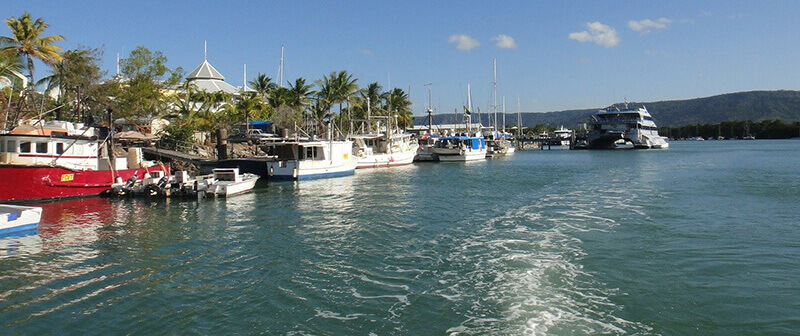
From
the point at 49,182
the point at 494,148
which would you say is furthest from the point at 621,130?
the point at 49,182

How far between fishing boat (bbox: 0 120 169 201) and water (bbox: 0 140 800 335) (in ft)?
12.4

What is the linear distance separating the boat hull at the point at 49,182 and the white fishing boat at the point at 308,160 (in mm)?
12908

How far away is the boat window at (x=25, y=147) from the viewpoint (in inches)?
1084

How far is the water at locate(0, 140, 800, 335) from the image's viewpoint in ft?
32.4

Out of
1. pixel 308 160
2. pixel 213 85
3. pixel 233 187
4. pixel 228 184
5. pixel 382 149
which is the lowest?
pixel 233 187

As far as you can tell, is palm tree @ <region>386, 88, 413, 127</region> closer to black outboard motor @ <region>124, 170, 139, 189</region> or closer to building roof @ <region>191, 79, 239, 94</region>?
building roof @ <region>191, 79, 239, 94</region>

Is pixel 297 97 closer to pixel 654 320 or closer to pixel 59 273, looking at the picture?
pixel 59 273

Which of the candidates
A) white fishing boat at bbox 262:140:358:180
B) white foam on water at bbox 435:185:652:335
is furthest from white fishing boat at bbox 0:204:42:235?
white fishing boat at bbox 262:140:358:180

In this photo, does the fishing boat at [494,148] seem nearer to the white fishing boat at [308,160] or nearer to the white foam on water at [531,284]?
the white fishing boat at [308,160]

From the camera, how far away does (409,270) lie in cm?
1328

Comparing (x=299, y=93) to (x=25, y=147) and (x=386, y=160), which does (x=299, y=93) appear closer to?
(x=386, y=160)

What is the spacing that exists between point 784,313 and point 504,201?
59.2ft

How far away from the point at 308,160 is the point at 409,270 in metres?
31.0

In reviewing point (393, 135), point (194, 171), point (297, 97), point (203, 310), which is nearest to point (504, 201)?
point (203, 310)
